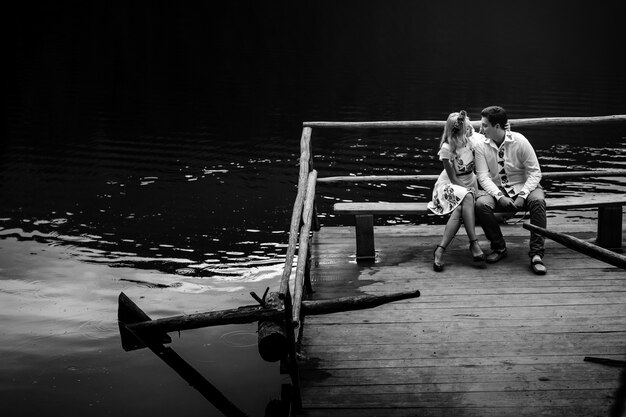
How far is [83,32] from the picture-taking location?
4341 centimetres

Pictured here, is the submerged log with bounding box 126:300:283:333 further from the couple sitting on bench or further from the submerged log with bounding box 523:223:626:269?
the couple sitting on bench

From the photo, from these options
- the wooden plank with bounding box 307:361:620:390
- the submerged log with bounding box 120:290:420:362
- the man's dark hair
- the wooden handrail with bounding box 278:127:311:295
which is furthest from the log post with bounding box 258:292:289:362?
the man's dark hair

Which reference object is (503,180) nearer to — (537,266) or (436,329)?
(537,266)

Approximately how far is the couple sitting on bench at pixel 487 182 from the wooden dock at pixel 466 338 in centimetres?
27

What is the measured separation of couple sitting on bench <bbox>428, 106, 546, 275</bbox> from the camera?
7.52 meters

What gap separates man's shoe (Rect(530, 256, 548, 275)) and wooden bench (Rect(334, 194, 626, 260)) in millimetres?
656

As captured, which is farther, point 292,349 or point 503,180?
point 503,180

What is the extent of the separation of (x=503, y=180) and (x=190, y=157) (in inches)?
434

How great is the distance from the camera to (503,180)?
25.5 ft

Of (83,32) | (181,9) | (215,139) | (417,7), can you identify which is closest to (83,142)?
(215,139)

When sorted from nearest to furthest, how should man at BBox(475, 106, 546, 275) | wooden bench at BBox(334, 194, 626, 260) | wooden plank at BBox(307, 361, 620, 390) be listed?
wooden plank at BBox(307, 361, 620, 390) < man at BBox(475, 106, 546, 275) < wooden bench at BBox(334, 194, 626, 260)

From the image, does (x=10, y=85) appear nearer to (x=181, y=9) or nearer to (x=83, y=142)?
(x=83, y=142)

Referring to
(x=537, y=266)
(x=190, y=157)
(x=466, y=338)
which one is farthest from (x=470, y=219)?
(x=190, y=157)

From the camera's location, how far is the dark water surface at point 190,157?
8055 mm
